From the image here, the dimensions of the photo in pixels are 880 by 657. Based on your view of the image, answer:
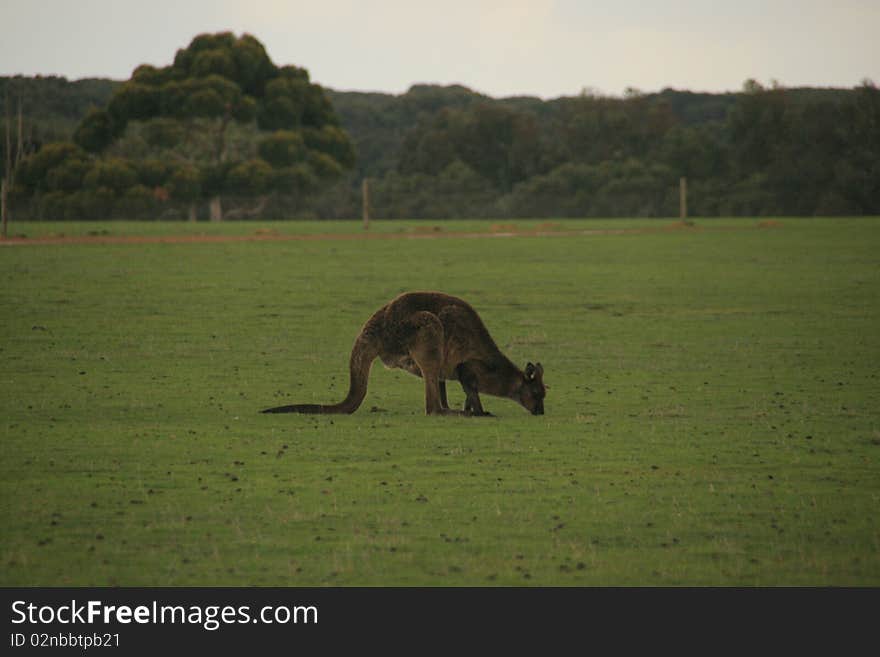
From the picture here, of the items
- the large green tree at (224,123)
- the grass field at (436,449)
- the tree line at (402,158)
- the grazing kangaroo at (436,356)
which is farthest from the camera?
the large green tree at (224,123)

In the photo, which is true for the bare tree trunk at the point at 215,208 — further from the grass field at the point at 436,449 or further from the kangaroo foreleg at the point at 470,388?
the kangaroo foreleg at the point at 470,388

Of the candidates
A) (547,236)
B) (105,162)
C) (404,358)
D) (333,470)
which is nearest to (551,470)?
(333,470)

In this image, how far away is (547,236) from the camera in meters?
50.7

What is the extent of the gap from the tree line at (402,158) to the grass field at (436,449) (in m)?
46.2

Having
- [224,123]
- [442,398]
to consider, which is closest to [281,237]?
[224,123]

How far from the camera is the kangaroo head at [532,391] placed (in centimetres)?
1386

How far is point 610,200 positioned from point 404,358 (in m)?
62.9

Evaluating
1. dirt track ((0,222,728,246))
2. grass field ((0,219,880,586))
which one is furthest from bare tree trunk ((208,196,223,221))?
grass field ((0,219,880,586))

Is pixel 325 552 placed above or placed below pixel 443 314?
below

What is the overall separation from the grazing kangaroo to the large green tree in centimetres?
5922

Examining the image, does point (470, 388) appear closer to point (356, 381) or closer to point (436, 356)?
point (436, 356)

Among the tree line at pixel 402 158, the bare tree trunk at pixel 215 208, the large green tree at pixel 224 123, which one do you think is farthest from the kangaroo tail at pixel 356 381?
the bare tree trunk at pixel 215 208

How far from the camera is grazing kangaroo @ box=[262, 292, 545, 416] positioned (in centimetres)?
1353
